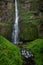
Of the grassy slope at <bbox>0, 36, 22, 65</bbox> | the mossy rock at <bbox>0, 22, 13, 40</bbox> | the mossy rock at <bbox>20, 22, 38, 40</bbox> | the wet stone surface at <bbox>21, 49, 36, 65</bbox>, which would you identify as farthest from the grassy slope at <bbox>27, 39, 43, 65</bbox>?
the mossy rock at <bbox>0, 22, 13, 40</bbox>

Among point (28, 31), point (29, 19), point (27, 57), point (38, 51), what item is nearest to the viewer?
point (27, 57)

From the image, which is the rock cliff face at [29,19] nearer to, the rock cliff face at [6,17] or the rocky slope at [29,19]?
the rocky slope at [29,19]

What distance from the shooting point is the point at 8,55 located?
22.6 ft

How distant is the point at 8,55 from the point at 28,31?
3.96 m

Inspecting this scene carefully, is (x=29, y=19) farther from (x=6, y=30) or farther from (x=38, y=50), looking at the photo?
(x=38, y=50)

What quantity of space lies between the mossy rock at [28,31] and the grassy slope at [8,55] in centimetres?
327

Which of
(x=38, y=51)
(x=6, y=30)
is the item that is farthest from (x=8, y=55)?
(x=6, y=30)

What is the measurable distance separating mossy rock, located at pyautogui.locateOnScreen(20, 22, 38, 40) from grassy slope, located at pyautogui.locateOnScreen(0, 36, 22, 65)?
327 centimetres

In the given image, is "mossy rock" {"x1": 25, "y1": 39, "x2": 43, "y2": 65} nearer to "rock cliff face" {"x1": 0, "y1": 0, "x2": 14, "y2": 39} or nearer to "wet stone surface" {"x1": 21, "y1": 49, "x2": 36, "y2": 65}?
"wet stone surface" {"x1": 21, "y1": 49, "x2": 36, "y2": 65}

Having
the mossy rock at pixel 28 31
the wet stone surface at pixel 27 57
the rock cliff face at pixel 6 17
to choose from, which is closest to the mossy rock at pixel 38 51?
the wet stone surface at pixel 27 57

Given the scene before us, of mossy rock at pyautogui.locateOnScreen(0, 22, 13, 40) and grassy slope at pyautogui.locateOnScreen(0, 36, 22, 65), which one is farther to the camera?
mossy rock at pyautogui.locateOnScreen(0, 22, 13, 40)

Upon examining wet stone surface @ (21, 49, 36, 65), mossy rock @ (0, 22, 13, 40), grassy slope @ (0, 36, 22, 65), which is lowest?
mossy rock @ (0, 22, 13, 40)

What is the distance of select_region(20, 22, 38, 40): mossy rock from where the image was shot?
1066cm

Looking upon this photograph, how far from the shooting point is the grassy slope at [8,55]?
22.0 feet
